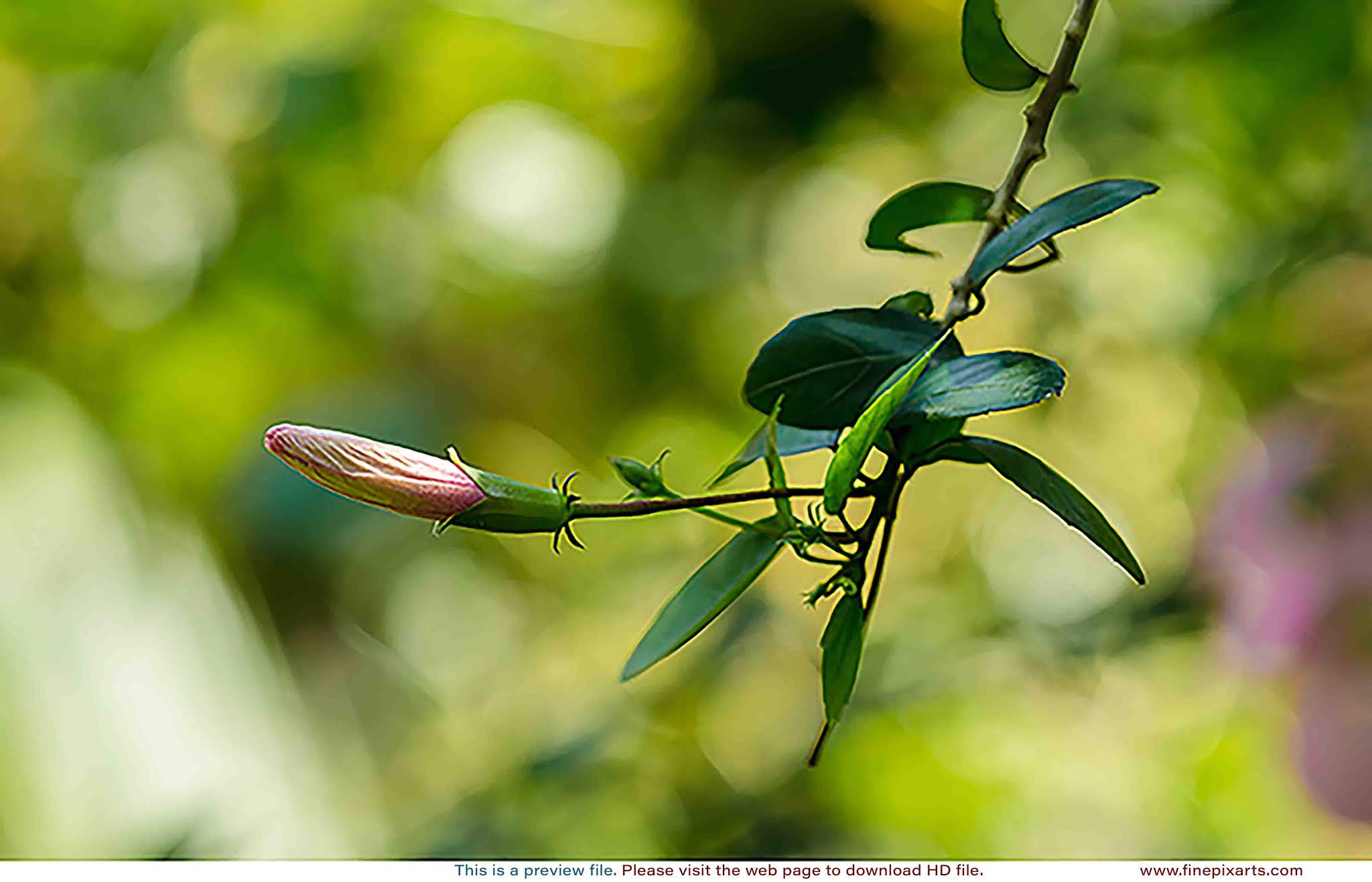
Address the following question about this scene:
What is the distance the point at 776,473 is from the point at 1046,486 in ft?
0.12

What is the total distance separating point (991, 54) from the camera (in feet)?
0.60

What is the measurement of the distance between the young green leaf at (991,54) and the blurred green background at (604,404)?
43 centimetres

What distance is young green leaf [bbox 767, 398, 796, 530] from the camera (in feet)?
0.52

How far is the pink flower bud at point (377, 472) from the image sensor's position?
0.48ft

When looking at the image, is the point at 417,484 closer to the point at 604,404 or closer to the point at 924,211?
the point at 924,211

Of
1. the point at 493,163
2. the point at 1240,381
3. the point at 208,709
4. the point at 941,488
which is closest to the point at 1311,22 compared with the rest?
the point at 1240,381

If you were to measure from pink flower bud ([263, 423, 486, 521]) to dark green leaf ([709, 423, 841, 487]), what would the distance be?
4 centimetres
